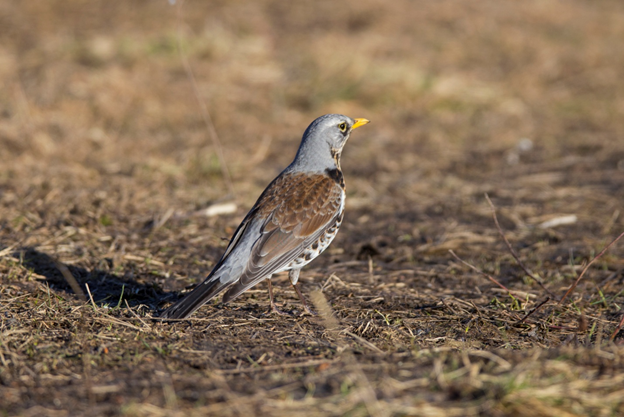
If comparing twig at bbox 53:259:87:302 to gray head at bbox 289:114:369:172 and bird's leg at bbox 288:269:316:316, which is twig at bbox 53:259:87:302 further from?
gray head at bbox 289:114:369:172

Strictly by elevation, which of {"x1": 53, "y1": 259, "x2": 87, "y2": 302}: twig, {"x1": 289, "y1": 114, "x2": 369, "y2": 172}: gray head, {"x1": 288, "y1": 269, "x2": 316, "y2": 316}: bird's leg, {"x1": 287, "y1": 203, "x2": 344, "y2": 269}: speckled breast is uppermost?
{"x1": 289, "y1": 114, "x2": 369, "y2": 172}: gray head

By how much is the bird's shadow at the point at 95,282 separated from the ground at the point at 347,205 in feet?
0.08

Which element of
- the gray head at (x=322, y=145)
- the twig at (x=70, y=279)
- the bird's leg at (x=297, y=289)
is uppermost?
the gray head at (x=322, y=145)

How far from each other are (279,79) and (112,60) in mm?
3022

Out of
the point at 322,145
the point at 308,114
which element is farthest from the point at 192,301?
the point at 308,114

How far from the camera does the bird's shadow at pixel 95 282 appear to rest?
5023 mm

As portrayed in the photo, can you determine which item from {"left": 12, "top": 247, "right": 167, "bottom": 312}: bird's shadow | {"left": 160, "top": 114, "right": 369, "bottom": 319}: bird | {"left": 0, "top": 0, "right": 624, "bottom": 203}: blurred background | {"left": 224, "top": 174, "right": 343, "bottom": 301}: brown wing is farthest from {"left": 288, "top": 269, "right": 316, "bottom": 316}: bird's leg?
{"left": 0, "top": 0, "right": 624, "bottom": 203}: blurred background

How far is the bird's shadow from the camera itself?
502cm

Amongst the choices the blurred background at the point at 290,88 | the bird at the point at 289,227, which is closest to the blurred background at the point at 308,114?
the blurred background at the point at 290,88

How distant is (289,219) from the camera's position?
5.01 meters

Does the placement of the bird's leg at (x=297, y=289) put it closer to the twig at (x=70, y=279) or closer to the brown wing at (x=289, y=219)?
the brown wing at (x=289, y=219)

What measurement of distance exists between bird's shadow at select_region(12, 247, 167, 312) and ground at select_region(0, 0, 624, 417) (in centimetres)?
2

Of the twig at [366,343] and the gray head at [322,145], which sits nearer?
the twig at [366,343]

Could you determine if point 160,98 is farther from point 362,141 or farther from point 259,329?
point 259,329
